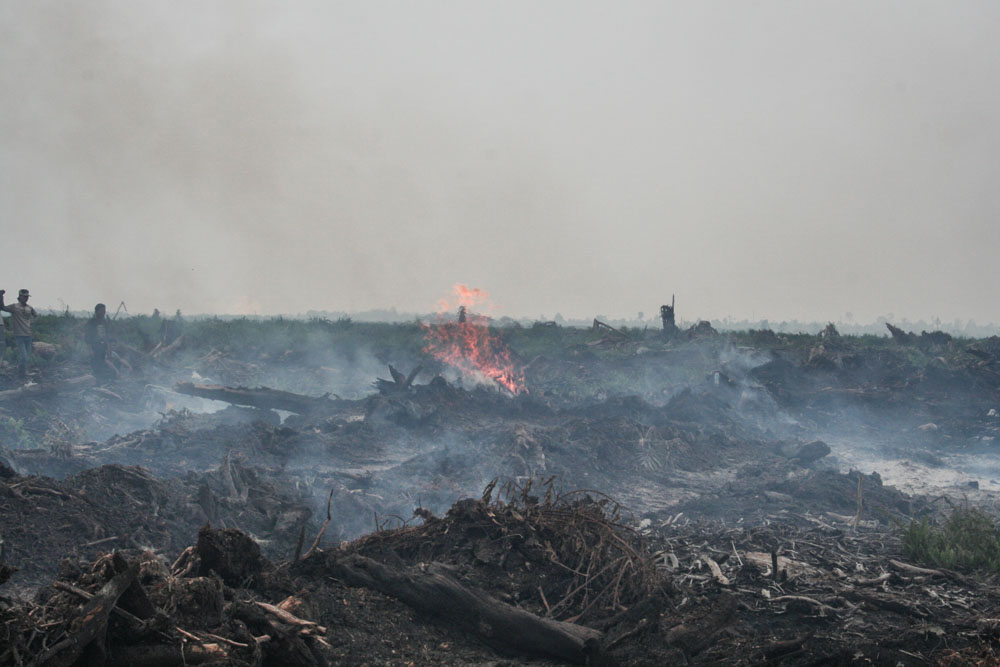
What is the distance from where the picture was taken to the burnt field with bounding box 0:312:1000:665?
4578 mm

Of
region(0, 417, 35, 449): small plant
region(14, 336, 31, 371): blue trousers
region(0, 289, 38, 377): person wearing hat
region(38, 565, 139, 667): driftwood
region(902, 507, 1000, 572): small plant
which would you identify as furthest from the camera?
region(14, 336, 31, 371): blue trousers

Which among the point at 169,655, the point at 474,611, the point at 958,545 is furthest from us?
the point at 958,545

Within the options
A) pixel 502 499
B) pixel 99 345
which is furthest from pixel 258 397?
pixel 502 499

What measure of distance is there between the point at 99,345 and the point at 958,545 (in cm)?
2018

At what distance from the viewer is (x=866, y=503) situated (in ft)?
38.4

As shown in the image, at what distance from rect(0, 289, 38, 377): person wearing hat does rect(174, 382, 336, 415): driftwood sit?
3553 mm

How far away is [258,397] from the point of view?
18.0 metres

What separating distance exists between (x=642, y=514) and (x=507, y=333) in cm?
1481

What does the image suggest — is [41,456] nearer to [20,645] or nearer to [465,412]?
[465,412]

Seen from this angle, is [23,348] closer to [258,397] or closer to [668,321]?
[258,397]

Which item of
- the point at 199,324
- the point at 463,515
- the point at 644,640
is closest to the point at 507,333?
the point at 199,324

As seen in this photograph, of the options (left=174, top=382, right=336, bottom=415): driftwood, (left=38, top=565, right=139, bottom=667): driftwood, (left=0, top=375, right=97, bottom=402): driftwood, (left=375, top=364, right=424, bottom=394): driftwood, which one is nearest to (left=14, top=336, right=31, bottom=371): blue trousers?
(left=0, top=375, right=97, bottom=402): driftwood

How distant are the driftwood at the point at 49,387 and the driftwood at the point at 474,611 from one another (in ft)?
47.0

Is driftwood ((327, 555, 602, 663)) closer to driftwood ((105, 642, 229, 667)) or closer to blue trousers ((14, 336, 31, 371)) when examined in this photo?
driftwood ((105, 642, 229, 667))
